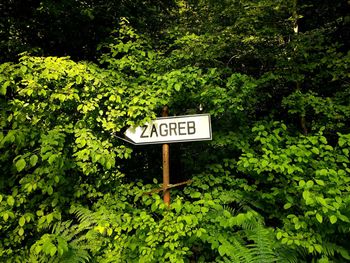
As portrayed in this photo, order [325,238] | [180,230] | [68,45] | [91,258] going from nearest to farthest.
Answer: [180,230], [325,238], [91,258], [68,45]

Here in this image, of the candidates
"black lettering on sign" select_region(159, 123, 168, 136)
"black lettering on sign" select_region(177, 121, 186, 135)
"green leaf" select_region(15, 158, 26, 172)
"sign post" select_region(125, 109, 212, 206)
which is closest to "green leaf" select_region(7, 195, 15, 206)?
"green leaf" select_region(15, 158, 26, 172)

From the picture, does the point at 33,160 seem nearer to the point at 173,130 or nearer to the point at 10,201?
the point at 10,201

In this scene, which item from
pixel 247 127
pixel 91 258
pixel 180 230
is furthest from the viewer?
pixel 247 127

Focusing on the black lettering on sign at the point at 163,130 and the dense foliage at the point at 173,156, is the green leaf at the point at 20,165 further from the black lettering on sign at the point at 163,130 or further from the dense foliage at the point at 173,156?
the black lettering on sign at the point at 163,130

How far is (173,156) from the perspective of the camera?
14.9 feet

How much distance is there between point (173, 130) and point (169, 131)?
0.14ft

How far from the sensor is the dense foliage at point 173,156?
9.05ft

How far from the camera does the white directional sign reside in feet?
9.54

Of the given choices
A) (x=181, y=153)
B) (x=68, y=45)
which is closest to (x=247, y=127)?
(x=181, y=153)

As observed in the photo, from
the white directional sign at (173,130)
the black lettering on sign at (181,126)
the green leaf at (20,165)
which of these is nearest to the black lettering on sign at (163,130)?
the white directional sign at (173,130)

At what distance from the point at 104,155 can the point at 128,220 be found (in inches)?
27.1

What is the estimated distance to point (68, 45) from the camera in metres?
4.83

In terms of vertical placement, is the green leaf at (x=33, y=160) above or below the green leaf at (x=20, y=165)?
above

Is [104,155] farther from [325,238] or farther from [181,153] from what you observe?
[325,238]
